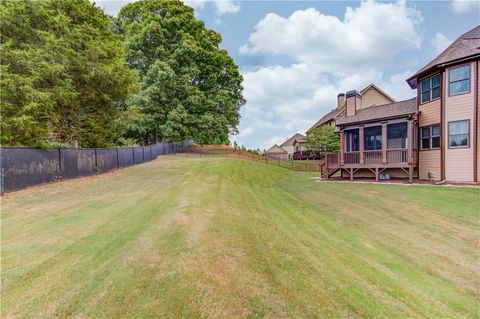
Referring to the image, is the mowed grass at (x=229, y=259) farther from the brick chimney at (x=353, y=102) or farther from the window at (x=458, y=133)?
the brick chimney at (x=353, y=102)

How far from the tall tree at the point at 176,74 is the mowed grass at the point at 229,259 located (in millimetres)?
17353

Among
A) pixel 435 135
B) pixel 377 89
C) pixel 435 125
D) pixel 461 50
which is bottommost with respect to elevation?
pixel 435 135

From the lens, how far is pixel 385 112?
16484 millimetres

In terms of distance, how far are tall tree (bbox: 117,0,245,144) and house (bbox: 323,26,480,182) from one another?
1397cm

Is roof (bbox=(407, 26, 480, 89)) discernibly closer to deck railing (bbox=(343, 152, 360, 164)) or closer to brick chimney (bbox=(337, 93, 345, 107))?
deck railing (bbox=(343, 152, 360, 164))

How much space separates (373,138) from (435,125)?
4.66m

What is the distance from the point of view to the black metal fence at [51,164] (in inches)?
408

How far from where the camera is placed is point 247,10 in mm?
18750

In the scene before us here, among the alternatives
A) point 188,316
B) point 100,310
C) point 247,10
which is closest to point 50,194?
point 100,310

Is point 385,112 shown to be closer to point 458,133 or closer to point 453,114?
point 453,114

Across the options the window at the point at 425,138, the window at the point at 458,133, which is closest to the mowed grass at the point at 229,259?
the window at the point at 458,133

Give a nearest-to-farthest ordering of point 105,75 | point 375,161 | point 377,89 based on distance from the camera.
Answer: point 105,75
point 375,161
point 377,89

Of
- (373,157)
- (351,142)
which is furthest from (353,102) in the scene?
(373,157)

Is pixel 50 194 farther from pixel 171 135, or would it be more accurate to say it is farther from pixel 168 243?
pixel 171 135
